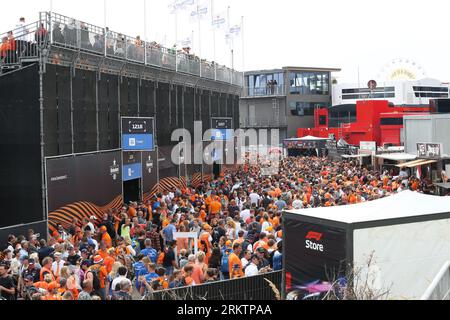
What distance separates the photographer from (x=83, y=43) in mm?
20594

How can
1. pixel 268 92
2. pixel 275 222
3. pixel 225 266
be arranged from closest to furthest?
pixel 225 266, pixel 275 222, pixel 268 92

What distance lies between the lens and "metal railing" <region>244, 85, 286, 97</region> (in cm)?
7557

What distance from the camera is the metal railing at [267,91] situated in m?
75.6

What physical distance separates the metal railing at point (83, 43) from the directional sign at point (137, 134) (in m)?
2.53

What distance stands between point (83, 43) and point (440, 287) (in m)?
17.4

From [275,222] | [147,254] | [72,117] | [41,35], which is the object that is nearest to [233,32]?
[72,117]

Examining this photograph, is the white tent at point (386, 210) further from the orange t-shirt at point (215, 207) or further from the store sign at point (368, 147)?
the store sign at point (368, 147)

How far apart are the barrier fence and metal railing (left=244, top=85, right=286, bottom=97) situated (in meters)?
66.3

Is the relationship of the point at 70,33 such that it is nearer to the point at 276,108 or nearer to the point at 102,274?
the point at 102,274

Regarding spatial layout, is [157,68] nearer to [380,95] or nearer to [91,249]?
[91,249]

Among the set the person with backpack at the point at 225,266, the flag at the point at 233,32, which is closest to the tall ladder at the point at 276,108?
the flag at the point at 233,32

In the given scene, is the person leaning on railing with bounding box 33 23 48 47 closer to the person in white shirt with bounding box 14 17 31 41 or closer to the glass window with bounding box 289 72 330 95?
the person in white shirt with bounding box 14 17 31 41
